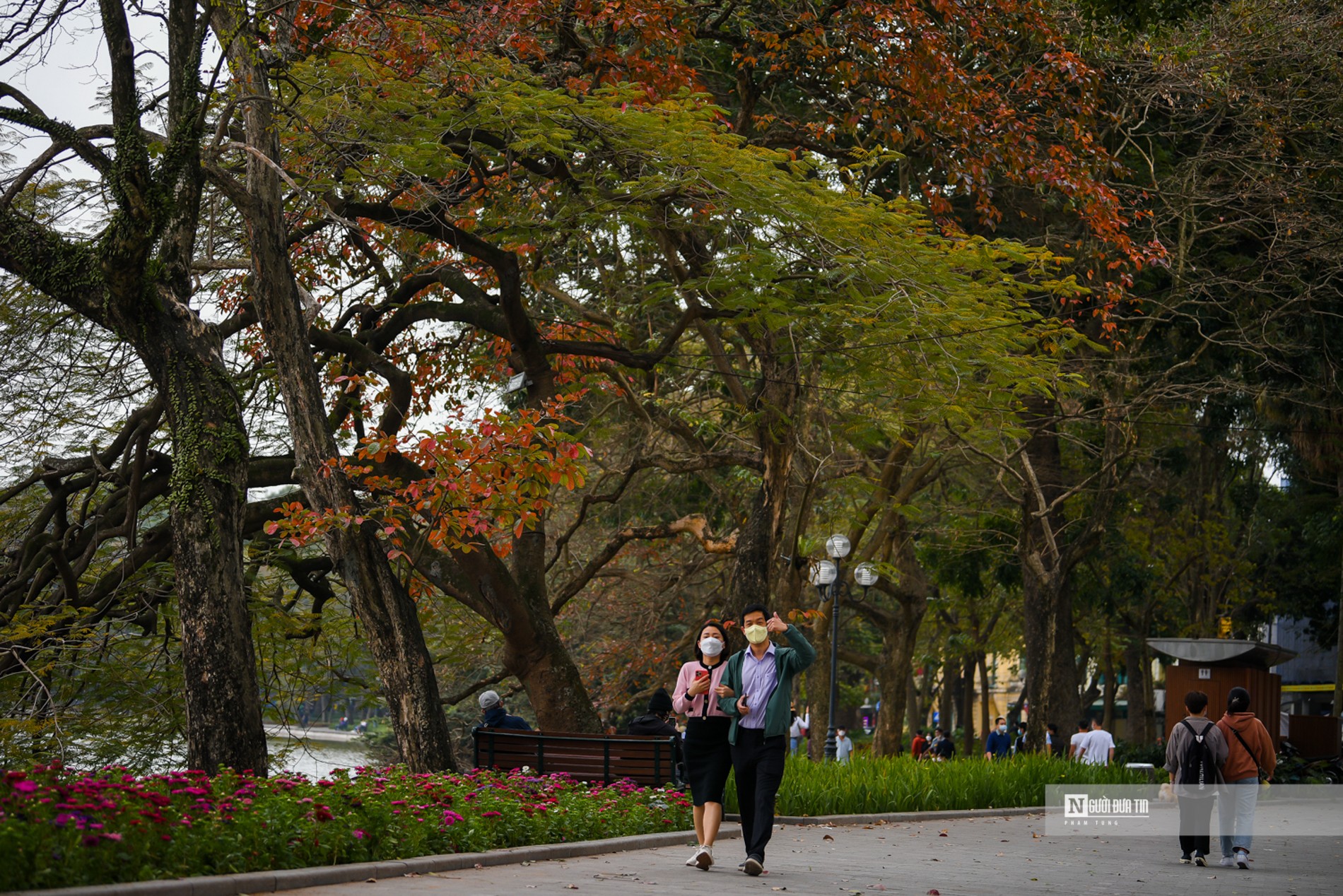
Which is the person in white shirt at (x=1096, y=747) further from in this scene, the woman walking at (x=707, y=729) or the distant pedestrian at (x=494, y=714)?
the woman walking at (x=707, y=729)

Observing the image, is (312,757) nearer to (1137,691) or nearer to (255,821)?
(255,821)

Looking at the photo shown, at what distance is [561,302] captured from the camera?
830 inches

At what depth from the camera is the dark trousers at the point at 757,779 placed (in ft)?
29.1

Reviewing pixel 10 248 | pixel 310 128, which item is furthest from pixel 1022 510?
pixel 10 248

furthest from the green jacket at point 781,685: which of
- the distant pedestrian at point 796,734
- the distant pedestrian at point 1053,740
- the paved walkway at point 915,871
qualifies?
the distant pedestrian at point 796,734

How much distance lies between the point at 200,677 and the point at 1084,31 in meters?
13.2

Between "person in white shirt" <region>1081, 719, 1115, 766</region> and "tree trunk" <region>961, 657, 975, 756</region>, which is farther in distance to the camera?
"tree trunk" <region>961, 657, 975, 756</region>

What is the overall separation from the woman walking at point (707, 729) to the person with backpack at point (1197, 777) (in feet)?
14.5

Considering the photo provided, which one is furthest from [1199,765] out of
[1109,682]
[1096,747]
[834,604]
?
[1109,682]

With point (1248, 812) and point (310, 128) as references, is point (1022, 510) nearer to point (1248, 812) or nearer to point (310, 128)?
point (1248, 812)

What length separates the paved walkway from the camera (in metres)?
7.88

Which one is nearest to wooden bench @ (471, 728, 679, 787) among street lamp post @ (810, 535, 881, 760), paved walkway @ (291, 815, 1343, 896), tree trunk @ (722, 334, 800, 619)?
paved walkway @ (291, 815, 1343, 896)

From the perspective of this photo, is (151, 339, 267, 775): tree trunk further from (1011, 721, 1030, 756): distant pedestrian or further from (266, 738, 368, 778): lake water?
(1011, 721, 1030, 756): distant pedestrian

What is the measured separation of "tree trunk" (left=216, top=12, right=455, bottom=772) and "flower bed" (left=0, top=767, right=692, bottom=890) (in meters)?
1.62
